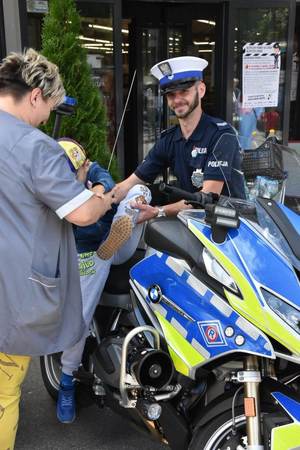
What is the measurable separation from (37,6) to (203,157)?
3.78 metres

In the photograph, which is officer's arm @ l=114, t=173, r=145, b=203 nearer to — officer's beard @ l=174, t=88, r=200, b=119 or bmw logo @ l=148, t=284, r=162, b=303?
officer's beard @ l=174, t=88, r=200, b=119

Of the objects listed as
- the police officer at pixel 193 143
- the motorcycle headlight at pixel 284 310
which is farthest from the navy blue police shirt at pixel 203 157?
the motorcycle headlight at pixel 284 310

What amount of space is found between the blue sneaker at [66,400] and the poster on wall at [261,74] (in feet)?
16.7

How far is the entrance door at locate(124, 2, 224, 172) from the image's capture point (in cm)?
702

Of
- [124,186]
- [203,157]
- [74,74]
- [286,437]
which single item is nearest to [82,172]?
[124,186]

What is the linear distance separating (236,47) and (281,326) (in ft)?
19.0

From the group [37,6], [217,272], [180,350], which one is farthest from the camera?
[37,6]

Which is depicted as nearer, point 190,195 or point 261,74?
point 190,195

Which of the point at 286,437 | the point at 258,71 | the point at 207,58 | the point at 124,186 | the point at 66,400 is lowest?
the point at 66,400

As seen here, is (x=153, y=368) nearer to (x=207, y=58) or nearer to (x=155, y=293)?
(x=155, y=293)

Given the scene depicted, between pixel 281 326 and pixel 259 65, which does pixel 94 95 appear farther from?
pixel 281 326

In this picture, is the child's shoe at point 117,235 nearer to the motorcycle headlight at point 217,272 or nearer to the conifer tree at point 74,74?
the motorcycle headlight at point 217,272

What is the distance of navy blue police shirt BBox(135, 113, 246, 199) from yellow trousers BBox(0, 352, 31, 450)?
1.24 meters

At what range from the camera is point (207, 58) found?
7242 mm
